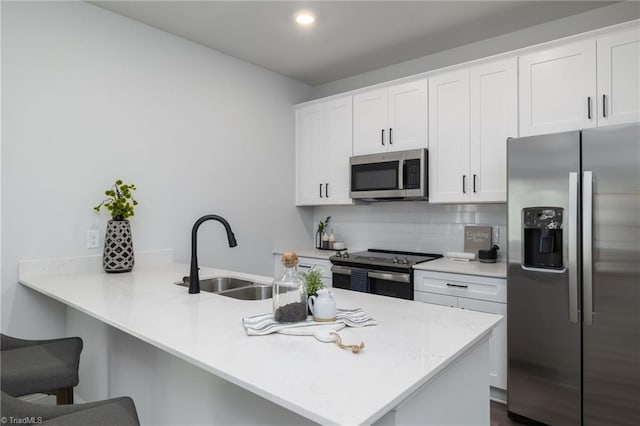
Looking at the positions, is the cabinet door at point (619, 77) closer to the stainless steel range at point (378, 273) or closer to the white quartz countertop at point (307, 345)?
the stainless steel range at point (378, 273)

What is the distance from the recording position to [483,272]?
2.61 metres

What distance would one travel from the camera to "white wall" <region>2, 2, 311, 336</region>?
2.31m

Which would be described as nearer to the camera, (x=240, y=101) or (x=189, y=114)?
(x=189, y=114)

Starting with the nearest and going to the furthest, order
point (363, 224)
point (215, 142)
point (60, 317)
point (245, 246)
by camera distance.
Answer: point (60, 317)
point (215, 142)
point (245, 246)
point (363, 224)

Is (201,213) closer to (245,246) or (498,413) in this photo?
(245,246)

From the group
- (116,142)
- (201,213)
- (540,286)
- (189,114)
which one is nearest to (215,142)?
(189,114)

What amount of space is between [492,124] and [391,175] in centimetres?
87

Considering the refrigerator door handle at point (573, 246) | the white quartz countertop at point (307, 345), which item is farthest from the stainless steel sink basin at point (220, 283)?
the refrigerator door handle at point (573, 246)

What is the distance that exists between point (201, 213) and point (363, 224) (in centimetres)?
163

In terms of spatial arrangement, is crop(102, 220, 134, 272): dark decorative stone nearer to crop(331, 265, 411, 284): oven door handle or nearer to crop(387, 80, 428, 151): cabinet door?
crop(331, 265, 411, 284): oven door handle

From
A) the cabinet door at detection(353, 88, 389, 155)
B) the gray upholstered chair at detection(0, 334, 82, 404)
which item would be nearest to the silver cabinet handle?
the cabinet door at detection(353, 88, 389, 155)

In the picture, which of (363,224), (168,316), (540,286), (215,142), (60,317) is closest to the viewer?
(168,316)

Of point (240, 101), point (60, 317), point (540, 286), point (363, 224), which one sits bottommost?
point (60, 317)

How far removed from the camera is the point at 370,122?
3.54 m
